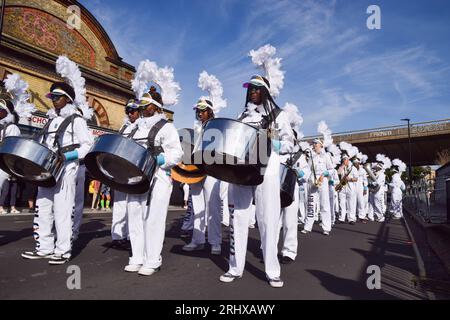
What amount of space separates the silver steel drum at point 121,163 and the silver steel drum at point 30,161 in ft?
1.51

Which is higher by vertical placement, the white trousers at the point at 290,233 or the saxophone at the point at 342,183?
the saxophone at the point at 342,183

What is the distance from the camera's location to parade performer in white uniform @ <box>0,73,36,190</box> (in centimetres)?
503

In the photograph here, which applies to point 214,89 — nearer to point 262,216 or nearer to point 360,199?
point 262,216

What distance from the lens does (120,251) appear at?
4762 mm

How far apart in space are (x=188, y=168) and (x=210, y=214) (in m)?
0.89

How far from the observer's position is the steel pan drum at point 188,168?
210 inches

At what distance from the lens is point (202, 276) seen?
3500 mm

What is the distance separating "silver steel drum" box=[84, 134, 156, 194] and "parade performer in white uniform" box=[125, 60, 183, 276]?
0.52 feet

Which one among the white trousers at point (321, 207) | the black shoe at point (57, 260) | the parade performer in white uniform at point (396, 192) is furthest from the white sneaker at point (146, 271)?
the parade performer in white uniform at point (396, 192)

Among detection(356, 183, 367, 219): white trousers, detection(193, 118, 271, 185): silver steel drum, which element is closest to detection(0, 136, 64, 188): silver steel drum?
detection(193, 118, 271, 185): silver steel drum

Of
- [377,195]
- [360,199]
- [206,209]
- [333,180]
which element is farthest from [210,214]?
[377,195]

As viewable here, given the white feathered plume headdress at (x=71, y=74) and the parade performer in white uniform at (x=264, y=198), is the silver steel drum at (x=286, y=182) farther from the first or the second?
the white feathered plume headdress at (x=71, y=74)
